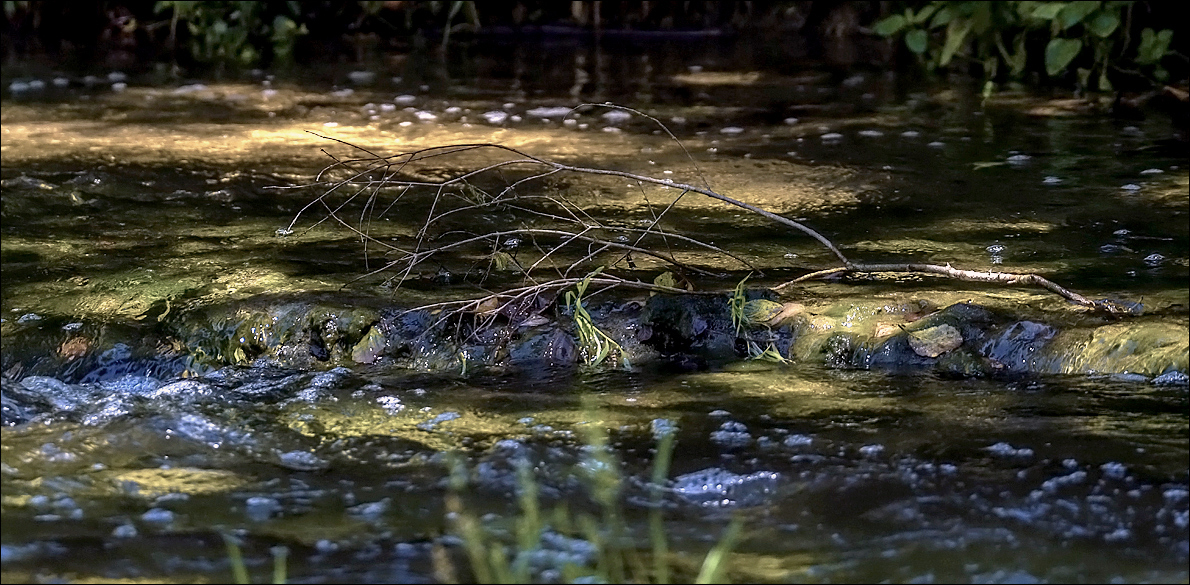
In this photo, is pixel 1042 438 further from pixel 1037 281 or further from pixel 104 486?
pixel 104 486

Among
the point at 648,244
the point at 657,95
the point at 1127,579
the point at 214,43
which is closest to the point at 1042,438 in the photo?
the point at 1127,579

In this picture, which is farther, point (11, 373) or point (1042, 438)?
point (11, 373)

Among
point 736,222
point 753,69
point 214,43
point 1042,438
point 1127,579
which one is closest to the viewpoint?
point 1127,579

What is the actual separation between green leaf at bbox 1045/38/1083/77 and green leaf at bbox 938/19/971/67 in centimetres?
54

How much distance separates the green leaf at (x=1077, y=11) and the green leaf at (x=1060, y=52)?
6.3 inches

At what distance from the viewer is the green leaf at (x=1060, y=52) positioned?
5.94m

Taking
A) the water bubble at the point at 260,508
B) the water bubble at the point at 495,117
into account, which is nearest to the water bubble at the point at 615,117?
the water bubble at the point at 495,117

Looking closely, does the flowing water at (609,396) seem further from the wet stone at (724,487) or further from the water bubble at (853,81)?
the water bubble at (853,81)

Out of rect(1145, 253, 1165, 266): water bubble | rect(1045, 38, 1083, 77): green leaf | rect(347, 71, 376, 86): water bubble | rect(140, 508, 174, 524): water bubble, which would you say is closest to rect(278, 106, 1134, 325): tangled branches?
rect(1145, 253, 1165, 266): water bubble

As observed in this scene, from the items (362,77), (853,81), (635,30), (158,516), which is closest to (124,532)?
(158,516)

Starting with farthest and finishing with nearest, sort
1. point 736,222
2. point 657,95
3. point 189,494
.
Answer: point 657,95 → point 736,222 → point 189,494

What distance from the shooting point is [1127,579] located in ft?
5.78

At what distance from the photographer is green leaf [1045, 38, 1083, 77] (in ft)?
19.5

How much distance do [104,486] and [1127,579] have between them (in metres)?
1.64
